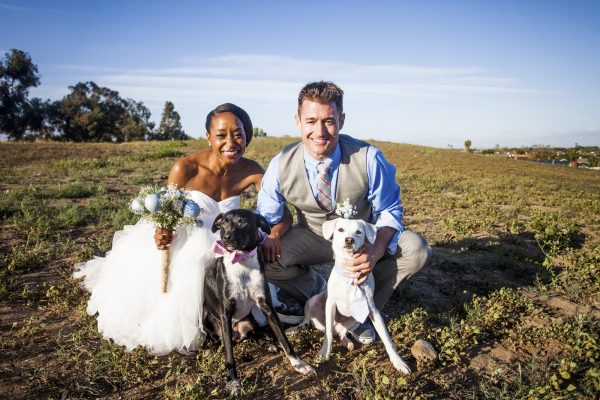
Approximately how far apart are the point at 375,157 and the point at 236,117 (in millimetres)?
1736

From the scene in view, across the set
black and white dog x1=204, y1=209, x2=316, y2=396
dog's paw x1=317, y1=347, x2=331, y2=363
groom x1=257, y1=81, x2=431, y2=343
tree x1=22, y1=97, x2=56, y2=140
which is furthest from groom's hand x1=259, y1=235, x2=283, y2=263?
tree x1=22, y1=97, x2=56, y2=140

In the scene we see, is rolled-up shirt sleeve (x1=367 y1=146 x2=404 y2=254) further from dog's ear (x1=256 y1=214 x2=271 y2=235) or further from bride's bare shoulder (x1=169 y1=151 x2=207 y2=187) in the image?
bride's bare shoulder (x1=169 y1=151 x2=207 y2=187)

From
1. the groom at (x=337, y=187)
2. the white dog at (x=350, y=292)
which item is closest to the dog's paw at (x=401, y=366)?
the white dog at (x=350, y=292)

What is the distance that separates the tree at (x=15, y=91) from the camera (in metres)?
35.7

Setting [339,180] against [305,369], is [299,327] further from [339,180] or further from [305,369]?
[339,180]

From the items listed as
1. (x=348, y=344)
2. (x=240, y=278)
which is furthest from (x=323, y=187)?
(x=348, y=344)

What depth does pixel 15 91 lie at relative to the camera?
36750 mm

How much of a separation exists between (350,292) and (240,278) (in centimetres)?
105

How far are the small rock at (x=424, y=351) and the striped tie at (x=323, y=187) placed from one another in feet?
5.38

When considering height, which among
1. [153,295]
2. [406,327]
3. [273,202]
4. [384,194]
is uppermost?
[384,194]

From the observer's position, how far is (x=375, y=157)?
3.91 m

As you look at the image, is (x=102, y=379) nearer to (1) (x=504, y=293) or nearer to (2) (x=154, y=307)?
(2) (x=154, y=307)

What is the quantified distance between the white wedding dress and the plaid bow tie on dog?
517 millimetres

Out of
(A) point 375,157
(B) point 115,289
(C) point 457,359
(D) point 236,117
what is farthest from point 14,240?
(C) point 457,359
